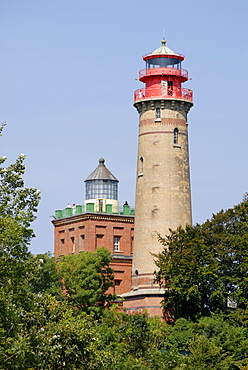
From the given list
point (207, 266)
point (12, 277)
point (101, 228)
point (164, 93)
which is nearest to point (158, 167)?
point (164, 93)

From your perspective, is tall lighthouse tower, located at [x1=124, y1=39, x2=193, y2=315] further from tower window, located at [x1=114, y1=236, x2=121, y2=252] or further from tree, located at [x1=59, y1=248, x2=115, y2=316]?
tower window, located at [x1=114, y1=236, x2=121, y2=252]

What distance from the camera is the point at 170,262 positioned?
249ft

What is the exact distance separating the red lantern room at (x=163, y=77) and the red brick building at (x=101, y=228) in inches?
580

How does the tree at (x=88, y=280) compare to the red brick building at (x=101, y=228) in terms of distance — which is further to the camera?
the red brick building at (x=101, y=228)

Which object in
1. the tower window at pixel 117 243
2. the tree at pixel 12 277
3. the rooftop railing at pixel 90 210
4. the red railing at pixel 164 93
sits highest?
the red railing at pixel 164 93

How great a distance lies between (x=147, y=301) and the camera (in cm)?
7925

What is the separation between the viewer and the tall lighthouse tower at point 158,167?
263 ft

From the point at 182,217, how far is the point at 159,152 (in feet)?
16.7

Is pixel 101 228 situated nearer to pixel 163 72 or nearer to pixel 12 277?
pixel 163 72

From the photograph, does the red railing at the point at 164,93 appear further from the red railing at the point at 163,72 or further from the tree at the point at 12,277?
the tree at the point at 12,277

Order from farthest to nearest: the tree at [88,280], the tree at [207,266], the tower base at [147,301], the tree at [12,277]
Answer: the tree at [88,280], the tower base at [147,301], the tree at [207,266], the tree at [12,277]

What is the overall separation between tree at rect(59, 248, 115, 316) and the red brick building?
25.2ft

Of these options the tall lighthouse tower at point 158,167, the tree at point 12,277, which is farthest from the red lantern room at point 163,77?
the tree at point 12,277

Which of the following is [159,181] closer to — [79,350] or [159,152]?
[159,152]
